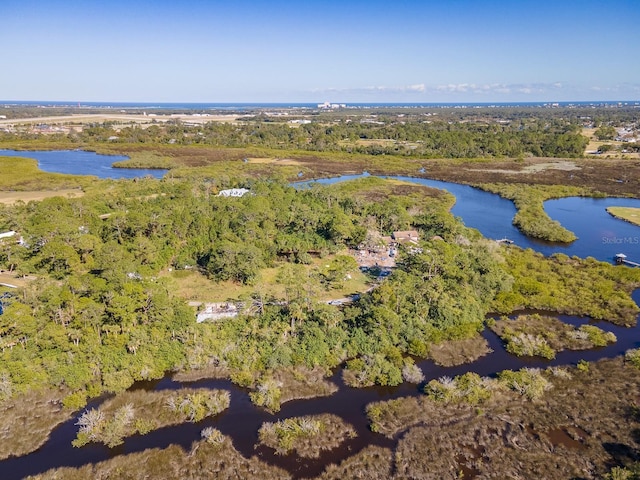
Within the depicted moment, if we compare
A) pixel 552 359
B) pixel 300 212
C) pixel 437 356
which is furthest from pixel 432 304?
pixel 300 212

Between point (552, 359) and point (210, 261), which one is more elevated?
point (210, 261)

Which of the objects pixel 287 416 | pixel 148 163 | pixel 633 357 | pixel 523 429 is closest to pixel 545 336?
pixel 633 357

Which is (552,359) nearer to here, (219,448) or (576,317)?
(576,317)

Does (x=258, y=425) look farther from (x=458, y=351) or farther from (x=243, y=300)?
(x=458, y=351)

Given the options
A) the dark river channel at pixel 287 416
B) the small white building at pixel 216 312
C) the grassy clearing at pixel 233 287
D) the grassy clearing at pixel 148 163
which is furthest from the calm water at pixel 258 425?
→ the grassy clearing at pixel 148 163

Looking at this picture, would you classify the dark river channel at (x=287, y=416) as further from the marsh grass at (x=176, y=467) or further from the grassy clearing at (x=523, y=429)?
the grassy clearing at (x=523, y=429)

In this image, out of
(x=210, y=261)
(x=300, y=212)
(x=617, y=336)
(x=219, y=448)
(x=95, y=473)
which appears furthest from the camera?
(x=300, y=212)

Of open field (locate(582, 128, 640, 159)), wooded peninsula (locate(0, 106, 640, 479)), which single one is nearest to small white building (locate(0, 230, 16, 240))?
wooded peninsula (locate(0, 106, 640, 479))
